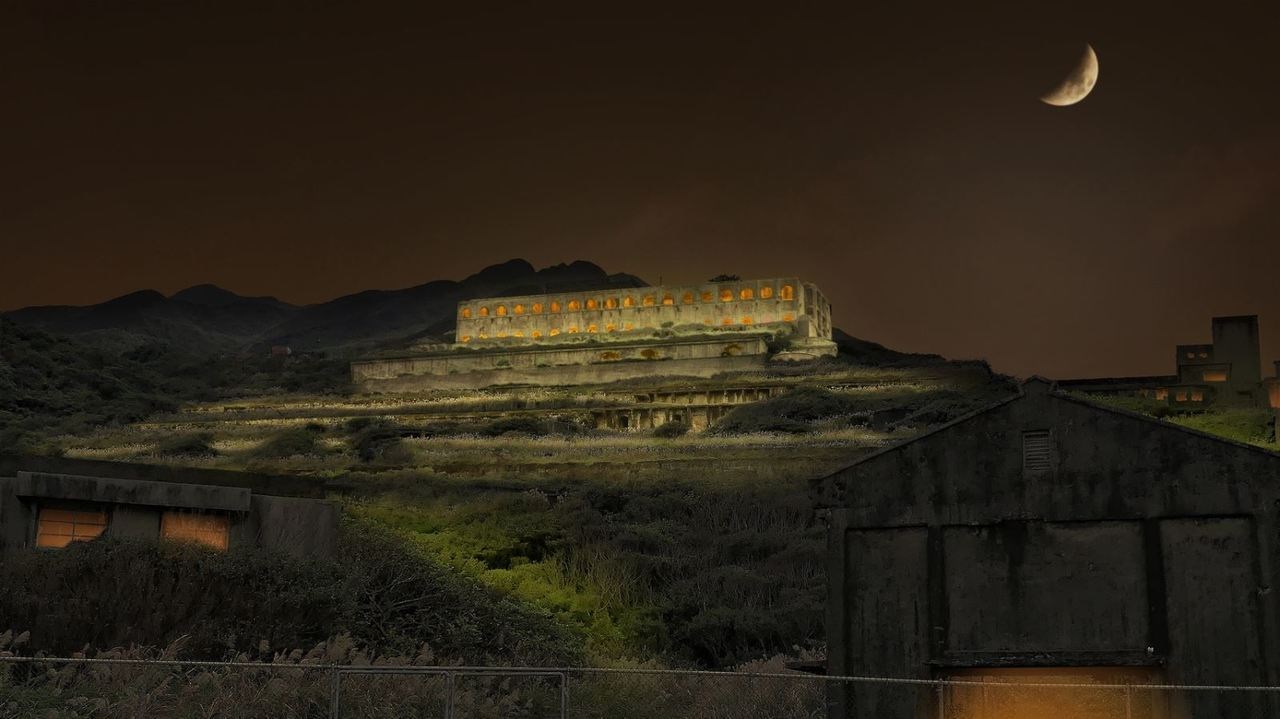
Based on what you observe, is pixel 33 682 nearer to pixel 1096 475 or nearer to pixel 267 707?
pixel 267 707

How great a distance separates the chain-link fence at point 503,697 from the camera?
15.4 m

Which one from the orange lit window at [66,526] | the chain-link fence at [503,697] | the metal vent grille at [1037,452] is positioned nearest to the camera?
the chain-link fence at [503,697]

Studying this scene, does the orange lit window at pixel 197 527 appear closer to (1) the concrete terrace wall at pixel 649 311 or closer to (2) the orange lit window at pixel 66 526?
(2) the orange lit window at pixel 66 526

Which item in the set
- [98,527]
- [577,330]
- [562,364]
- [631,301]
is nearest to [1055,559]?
[98,527]

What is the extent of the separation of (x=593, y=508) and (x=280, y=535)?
54.2ft

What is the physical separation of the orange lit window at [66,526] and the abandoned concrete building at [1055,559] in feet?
55.1

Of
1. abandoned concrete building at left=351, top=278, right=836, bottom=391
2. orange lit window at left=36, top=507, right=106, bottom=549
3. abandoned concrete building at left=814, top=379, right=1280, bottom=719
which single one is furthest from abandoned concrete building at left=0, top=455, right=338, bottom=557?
abandoned concrete building at left=351, top=278, right=836, bottom=391

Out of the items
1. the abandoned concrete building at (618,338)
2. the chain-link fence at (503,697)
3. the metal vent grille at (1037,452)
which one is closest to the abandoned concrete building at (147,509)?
the chain-link fence at (503,697)

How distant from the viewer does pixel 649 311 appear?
415 feet

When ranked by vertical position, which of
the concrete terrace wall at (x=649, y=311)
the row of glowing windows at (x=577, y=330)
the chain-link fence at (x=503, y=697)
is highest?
the concrete terrace wall at (x=649, y=311)

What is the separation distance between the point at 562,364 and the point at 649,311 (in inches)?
726

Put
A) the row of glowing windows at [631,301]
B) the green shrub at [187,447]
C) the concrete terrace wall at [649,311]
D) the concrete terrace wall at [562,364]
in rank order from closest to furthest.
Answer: the green shrub at [187,447]
the concrete terrace wall at [562,364]
the concrete terrace wall at [649,311]
the row of glowing windows at [631,301]

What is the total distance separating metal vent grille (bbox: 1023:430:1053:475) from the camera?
1811cm

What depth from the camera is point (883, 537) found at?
18.6 meters
